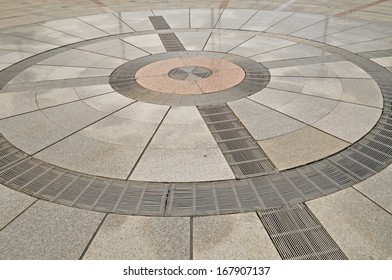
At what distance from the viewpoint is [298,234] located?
3908 millimetres

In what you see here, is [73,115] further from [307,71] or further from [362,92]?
[362,92]

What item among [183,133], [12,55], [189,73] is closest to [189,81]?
[189,73]

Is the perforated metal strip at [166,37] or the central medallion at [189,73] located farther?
the perforated metal strip at [166,37]

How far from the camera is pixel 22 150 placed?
5504 millimetres

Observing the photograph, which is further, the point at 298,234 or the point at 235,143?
the point at 235,143

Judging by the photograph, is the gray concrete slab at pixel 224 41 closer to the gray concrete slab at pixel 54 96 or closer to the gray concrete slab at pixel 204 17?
the gray concrete slab at pixel 204 17

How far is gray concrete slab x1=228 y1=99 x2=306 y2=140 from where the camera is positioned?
5844 millimetres

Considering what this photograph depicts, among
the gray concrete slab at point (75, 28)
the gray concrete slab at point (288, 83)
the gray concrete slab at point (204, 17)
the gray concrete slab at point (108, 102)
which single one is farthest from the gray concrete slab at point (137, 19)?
the gray concrete slab at point (288, 83)

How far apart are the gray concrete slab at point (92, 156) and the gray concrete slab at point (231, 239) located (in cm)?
154

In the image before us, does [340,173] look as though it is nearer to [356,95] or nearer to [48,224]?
[356,95]

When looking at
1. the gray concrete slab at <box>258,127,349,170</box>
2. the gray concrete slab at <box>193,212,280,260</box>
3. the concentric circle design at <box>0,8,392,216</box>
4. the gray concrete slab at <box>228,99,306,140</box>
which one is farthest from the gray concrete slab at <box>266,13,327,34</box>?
the gray concrete slab at <box>193,212,280,260</box>

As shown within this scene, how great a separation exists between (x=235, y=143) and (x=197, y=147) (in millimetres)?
634

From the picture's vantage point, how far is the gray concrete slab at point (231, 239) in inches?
143

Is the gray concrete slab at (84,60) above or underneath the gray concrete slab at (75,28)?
underneath
